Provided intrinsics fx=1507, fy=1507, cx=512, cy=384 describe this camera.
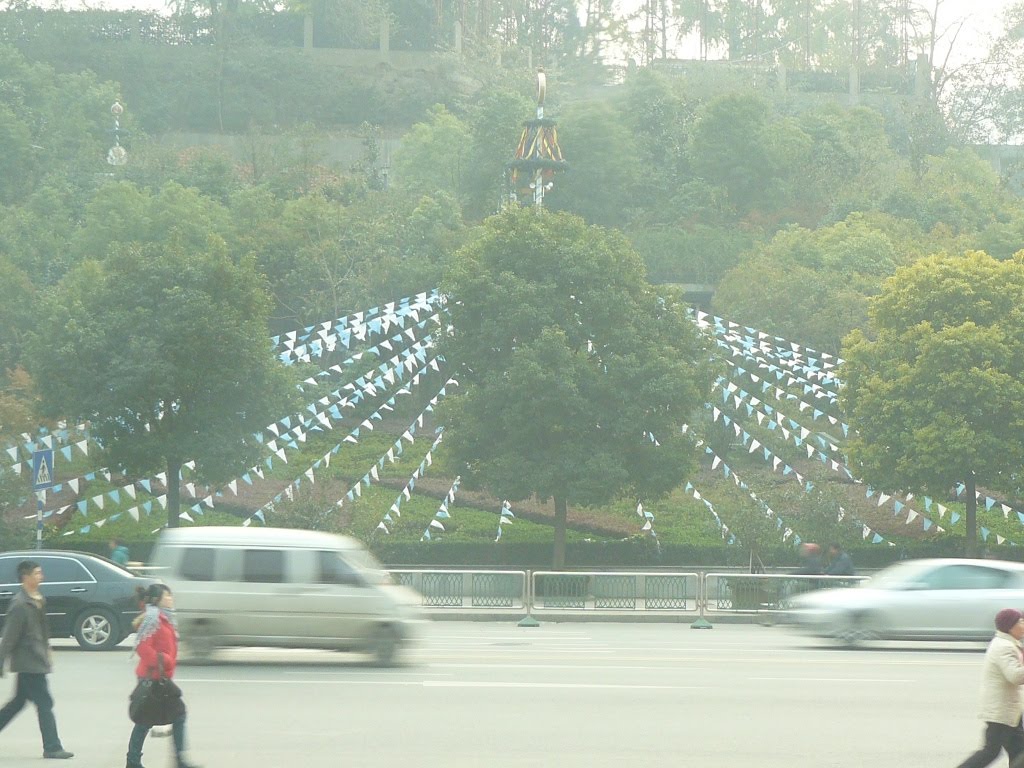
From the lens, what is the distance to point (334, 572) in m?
19.6

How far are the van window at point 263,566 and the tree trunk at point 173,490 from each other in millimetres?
19523

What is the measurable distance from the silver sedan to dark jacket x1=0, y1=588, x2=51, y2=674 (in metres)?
13.6

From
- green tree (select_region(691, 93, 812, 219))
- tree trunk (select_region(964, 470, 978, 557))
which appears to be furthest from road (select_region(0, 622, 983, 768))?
green tree (select_region(691, 93, 812, 219))

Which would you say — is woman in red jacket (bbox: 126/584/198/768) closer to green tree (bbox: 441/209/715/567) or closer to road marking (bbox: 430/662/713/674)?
road marking (bbox: 430/662/713/674)

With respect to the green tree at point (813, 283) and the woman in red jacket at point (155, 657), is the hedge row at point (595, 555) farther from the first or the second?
the woman in red jacket at point (155, 657)

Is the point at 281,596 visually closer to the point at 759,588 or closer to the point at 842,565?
the point at 759,588

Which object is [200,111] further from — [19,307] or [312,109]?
[19,307]

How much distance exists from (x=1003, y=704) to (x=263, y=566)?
37.4 feet

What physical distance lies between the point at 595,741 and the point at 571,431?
26140 millimetres

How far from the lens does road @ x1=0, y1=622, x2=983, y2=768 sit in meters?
12.3

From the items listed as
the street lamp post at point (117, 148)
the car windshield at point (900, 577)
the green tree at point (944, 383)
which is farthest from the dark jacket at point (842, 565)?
the street lamp post at point (117, 148)

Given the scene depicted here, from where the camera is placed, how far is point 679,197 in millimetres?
71250

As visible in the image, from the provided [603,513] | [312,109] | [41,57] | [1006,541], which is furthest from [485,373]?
[41,57]


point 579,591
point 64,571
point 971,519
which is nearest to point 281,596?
point 64,571
